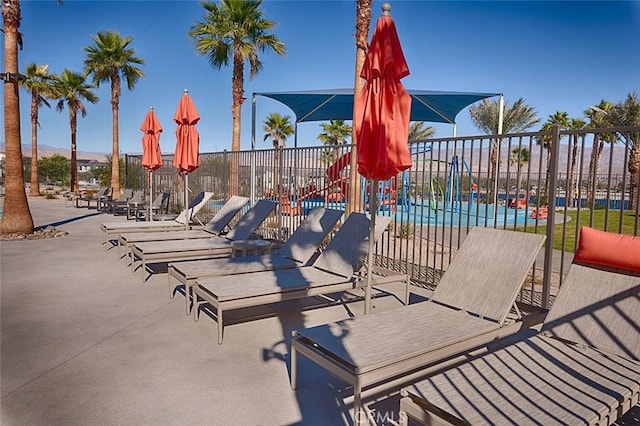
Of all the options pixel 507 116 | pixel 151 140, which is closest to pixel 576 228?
pixel 151 140

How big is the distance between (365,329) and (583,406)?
134cm

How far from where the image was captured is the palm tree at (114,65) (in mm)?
19969

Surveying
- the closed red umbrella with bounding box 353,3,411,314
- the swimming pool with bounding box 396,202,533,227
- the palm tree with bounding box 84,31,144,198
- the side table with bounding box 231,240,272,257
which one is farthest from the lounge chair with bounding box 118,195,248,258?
the palm tree with bounding box 84,31,144,198

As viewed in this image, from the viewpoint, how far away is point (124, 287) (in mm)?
5492

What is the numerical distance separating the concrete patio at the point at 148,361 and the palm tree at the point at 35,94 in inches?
800

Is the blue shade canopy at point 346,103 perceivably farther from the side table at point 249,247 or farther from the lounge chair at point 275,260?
the lounge chair at point 275,260

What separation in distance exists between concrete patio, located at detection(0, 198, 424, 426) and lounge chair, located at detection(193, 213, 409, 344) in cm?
36

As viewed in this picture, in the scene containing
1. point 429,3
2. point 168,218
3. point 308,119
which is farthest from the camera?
point 308,119

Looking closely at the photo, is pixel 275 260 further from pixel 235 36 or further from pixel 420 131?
pixel 420 131

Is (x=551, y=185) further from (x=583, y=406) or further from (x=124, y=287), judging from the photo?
(x=124, y=287)

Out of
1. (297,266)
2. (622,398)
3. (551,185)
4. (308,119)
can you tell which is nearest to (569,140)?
(551,185)

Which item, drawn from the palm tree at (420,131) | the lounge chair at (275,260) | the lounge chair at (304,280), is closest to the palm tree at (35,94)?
the lounge chair at (275,260)

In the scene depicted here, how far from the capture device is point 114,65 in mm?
20250

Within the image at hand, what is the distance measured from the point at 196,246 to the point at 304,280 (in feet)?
7.63
